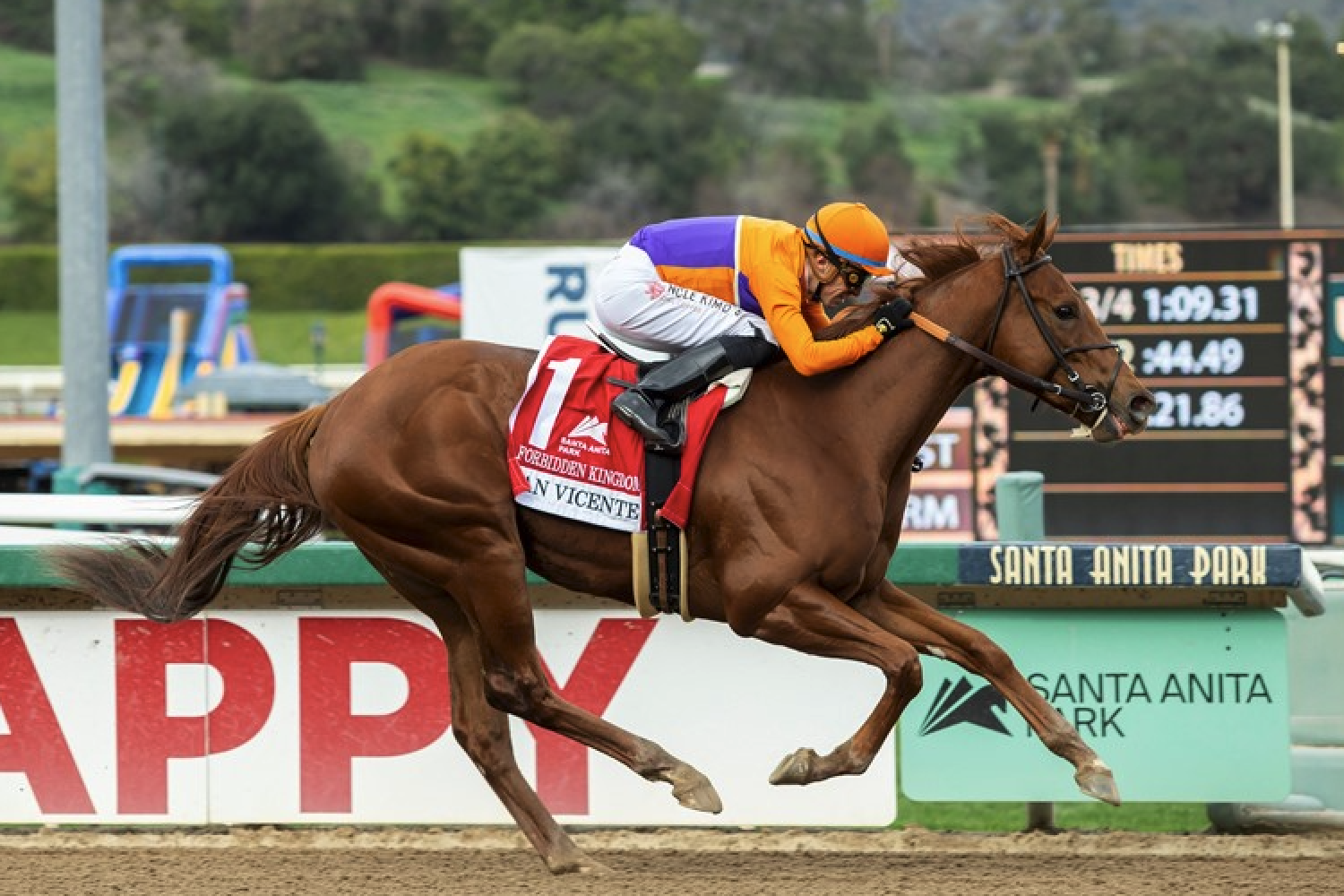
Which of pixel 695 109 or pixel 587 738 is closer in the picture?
pixel 587 738

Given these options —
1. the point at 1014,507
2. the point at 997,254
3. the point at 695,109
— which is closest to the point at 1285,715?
the point at 1014,507

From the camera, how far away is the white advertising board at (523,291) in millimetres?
11500

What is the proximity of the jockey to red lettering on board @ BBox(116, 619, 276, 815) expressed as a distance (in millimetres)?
1604

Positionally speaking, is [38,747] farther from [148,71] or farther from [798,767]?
[148,71]

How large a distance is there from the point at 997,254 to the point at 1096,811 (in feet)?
7.51

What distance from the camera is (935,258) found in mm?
5422

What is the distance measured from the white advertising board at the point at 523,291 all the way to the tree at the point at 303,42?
61.5 m

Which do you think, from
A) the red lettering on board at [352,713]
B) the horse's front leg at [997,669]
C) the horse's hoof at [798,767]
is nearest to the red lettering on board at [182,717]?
the red lettering on board at [352,713]

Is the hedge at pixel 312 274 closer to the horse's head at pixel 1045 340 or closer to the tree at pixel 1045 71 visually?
the horse's head at pixel 1045 340

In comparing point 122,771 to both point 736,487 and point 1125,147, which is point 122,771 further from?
point 1125,147

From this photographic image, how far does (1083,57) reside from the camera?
3625 inches

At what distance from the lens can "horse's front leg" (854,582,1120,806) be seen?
5.00m

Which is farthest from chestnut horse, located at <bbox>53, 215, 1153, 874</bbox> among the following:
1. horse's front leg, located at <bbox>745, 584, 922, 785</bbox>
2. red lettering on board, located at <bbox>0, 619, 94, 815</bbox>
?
red lettering on board, located at <bbox>0, 619, 94, 815</bbox>

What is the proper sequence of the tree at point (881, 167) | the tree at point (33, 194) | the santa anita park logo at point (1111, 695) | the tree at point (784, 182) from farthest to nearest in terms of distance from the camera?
the tree at point (881, 167)
the tree at point (784, 182)
the tree at point (33, 194)
the santa anita park logo at point (1111, 695)
